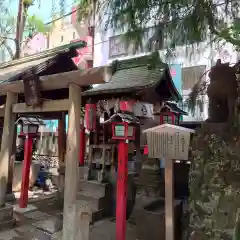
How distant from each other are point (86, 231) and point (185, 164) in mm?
4811

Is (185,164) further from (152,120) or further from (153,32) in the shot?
(153,32)

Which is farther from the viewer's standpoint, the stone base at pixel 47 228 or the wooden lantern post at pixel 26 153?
the wooden lantern post at pixel 26 153

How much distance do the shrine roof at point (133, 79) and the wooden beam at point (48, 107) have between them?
1243 mm

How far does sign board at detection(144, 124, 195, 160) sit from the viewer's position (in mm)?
4250

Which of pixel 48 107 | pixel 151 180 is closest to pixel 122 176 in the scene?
pixel 151 180

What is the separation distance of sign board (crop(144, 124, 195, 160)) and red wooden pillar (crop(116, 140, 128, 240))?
38.1 inches

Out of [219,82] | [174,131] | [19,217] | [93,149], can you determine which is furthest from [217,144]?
[19,217]

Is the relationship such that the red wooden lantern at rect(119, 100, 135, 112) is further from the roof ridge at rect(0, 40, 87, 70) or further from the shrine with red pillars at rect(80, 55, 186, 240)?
the roof ridge at rect(0, 40, 87, 70)

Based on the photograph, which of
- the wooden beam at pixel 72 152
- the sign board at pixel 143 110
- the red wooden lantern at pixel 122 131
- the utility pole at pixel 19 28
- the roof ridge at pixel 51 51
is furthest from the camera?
the utility pole at pixel 19 28

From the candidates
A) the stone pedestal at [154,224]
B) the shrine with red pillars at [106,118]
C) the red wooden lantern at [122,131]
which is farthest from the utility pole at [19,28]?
the stone pedestal at [154,224]

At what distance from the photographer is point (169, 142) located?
14.4 ft

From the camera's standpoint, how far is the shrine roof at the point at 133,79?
541 cm

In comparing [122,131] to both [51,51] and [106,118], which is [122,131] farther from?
[51,51]

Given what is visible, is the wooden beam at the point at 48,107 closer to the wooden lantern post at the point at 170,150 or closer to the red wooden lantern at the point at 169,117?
the wooden lantern post at the point at 170,150
